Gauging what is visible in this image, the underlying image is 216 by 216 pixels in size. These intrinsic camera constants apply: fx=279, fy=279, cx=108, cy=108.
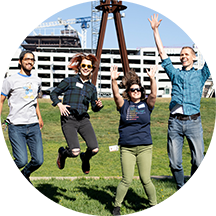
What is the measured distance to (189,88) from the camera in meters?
4.39

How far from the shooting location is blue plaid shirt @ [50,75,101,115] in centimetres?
472

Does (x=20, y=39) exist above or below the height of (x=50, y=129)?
above

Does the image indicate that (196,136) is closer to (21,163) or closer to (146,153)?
(146,153)

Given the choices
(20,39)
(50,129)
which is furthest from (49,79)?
(20,39)

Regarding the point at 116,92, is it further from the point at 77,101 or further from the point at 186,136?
the point at 186,136

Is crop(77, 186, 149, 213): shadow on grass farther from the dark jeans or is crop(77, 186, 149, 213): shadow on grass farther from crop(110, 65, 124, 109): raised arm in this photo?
crop(110, 65, 124, 109): raised arm

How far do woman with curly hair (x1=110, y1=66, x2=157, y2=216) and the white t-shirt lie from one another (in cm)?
142

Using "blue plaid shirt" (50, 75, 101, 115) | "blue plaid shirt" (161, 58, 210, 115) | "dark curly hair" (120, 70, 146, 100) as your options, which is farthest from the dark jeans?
"blue plaid shirt" (161, 58, 210, 115)

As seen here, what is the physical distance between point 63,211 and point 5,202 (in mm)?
787

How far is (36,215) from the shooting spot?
3809 millimetres

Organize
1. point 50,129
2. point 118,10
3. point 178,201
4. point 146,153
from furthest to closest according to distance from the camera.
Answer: point 50,129, point 118,10, point 146,153, point 178,201

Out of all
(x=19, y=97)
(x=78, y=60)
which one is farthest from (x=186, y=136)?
(x=19, y=97)

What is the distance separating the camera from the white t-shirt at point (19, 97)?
4395 mm

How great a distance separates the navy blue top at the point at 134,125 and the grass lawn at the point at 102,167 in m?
0.93
